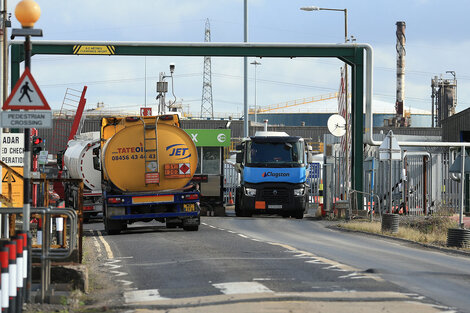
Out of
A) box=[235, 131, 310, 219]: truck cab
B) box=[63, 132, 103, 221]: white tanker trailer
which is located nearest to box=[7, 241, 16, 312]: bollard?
box=[63, 132, 103, 221]: white tanker trailer

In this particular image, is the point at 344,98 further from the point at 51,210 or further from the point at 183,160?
the point at 51,210

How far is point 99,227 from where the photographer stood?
1119 inches

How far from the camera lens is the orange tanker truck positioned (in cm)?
2375

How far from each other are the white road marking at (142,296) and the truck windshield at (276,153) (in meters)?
21.3

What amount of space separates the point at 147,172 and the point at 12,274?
1531 centimetres

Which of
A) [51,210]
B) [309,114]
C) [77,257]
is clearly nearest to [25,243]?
[51,210]

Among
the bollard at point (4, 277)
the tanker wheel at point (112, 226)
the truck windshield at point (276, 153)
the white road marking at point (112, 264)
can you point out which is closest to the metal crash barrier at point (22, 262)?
the bollard at point (4, 277)

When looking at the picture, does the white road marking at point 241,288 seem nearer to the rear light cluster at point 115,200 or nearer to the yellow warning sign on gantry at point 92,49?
the rear light cluster at point 115,200

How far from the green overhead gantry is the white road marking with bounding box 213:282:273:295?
22.3 m

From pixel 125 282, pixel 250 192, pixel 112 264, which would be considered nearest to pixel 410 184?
pixel 250 192

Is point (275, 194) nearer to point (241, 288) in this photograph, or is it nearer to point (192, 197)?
point (192, 197)

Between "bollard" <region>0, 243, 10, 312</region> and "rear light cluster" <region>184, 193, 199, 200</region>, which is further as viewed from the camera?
"rear light cluster" <region>184, 193, 199, 200</region>

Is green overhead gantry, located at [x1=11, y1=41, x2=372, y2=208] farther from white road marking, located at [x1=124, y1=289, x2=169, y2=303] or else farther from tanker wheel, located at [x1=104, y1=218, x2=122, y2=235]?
white road marking, located at [x1=124, y1=289, x2=169, y2=303]

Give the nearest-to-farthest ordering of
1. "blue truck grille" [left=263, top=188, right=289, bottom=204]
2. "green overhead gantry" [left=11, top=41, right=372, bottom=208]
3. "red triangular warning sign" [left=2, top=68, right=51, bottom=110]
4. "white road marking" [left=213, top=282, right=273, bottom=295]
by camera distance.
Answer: "red triangular warning sign" [left=2, top=68, right=51, bottom=110], "white road marking" [left=213, top=282, right=273, bottom=295], "green overhead gantry" [left=11, top=41, right=372, bottom=208], "blue truck grille" [left=263, top=188, right=289, bottom=204]
